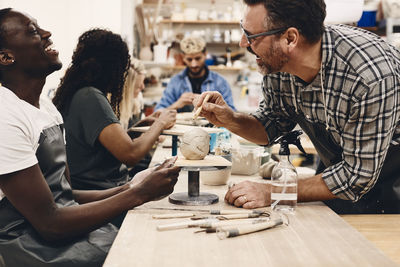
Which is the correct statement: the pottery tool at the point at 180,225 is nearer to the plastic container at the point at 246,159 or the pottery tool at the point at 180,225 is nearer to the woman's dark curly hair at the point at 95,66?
the plastic container at the point at 246,159

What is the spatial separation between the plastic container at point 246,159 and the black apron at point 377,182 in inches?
13.6

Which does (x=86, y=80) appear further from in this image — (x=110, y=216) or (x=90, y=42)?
(x=110, y=216)

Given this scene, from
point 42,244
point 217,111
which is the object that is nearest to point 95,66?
point 217,111

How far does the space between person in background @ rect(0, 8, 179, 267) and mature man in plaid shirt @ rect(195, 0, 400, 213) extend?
0.48 metres

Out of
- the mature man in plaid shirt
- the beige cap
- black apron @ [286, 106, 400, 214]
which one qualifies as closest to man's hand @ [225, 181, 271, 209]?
the mature man in plaid shirt

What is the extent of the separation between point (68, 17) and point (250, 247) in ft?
12.1

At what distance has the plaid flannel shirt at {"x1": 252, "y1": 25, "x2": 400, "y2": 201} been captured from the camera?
1.50 meters

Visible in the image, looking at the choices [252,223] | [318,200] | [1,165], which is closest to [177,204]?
[252,223]

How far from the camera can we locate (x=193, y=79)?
206 inches

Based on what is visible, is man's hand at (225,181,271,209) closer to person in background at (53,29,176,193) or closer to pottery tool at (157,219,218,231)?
pottery tool at (157,219,218,231)

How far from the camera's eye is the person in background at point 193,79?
4.97m

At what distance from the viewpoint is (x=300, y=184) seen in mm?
1649

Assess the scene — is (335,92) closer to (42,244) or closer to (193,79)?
(42,244)

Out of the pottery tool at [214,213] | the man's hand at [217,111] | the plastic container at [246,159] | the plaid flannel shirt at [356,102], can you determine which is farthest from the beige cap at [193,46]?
the pottery tool at [214,213]
